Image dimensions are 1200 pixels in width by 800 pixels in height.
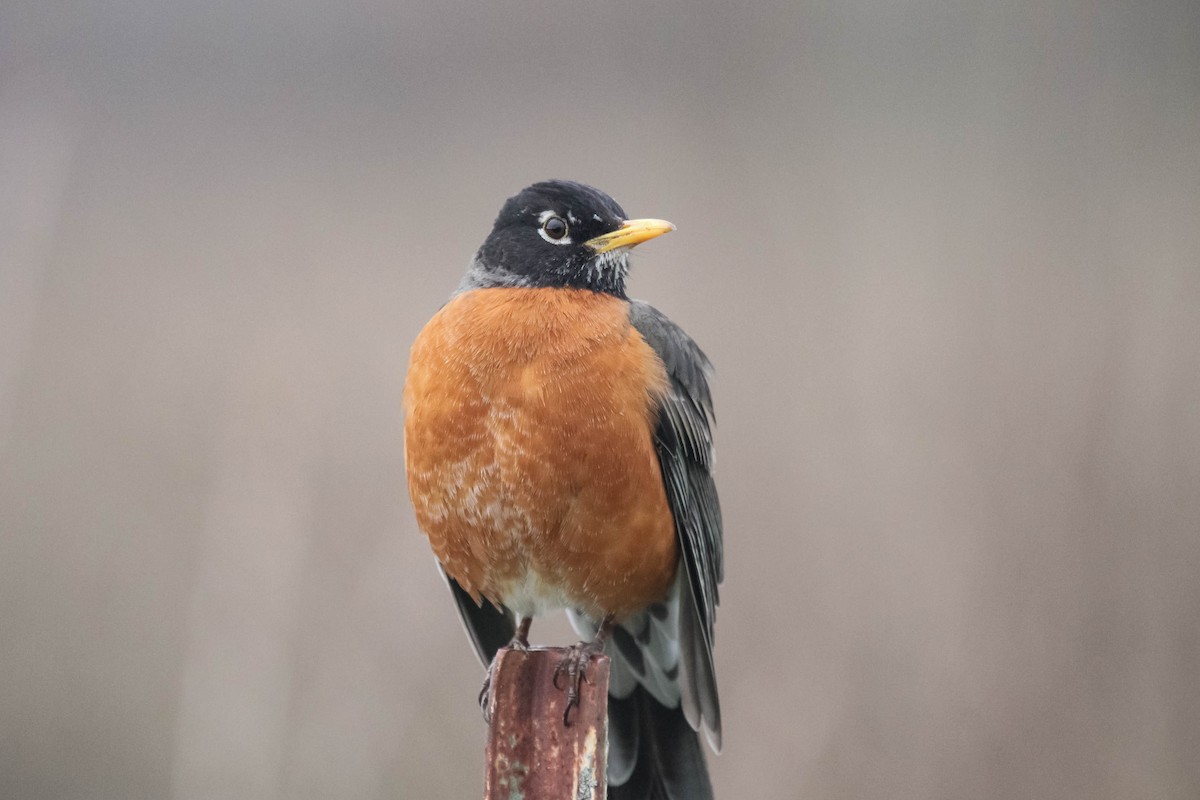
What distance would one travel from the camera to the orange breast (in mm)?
1902

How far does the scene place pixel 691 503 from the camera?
84.6 inches

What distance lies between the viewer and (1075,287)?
3.13 metres

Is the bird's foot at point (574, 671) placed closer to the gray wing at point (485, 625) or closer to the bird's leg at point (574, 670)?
the bird's leg at point (574, 670)

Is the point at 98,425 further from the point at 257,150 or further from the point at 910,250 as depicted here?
the point at 910,250

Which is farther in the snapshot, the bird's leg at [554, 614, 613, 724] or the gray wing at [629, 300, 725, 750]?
the gray wing at [629, 300, 725, 750]

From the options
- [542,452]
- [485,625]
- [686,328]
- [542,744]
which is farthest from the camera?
[686,328]

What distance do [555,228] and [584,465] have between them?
62 centimetres

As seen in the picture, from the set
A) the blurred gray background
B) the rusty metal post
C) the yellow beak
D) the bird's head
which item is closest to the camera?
the rusty metal post

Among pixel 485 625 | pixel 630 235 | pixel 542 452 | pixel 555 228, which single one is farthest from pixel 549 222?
pixel 485 625

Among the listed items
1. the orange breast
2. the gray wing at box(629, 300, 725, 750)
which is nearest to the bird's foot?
the orange breast

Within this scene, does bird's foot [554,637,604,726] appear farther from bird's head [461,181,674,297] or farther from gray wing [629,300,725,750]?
bird's head [461,181,674,297]

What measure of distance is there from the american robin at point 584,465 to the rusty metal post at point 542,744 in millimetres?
166

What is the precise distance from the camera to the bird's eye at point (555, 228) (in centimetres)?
223

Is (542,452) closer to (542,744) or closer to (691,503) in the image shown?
(691,503)
